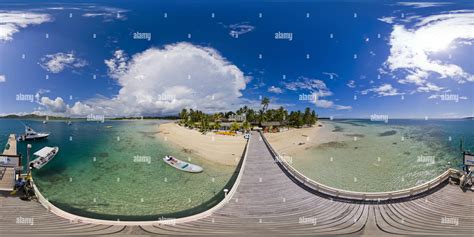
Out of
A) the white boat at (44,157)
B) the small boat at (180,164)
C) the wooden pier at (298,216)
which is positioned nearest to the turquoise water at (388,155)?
the wooden pier at (298,216)

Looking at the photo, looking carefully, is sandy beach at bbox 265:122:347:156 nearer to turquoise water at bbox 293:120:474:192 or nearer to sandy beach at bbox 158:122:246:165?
turquoise water at bbox 293:120:474:192

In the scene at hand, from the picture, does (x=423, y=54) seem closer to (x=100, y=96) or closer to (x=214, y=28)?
(x=214, y=28)

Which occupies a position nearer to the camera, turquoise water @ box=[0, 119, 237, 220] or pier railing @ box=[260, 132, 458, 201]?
pier railing @ box=[260, 132, 458, 201]

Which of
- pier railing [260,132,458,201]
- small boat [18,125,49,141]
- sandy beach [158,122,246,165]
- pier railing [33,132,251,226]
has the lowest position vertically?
pier railing [33,132,251,226]

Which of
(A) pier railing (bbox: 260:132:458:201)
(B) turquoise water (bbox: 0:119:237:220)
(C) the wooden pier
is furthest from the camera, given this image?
(B) turquoise water (bbox: 0:119:237:220)

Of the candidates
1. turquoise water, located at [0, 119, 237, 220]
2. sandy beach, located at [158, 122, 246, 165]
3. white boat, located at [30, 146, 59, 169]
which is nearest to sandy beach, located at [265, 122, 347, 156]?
sandy beach, located at [158, 122, 246, 165]

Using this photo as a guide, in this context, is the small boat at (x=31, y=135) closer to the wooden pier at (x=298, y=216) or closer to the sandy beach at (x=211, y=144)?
the wooden pier at (x=298, y=216)
